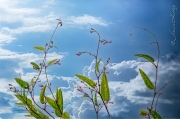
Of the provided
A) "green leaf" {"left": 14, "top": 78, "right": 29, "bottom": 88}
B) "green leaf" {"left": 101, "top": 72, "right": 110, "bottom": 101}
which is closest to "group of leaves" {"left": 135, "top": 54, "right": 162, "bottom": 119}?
"green leaf" {"left": 101, "top": 72, "right": 110, "bottom": 101}

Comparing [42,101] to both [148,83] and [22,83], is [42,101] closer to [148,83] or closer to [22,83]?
[22,83]

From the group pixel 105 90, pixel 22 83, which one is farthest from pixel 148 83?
pixel 22 83

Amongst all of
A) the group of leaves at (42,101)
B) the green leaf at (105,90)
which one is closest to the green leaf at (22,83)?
the group of leaves at (42,101)

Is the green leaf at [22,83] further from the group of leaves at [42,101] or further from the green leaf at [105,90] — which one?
the green leaf at [105,90]

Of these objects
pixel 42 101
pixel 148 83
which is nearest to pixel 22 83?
pixel 42 101

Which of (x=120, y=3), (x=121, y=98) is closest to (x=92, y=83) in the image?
(x=121, y=98)

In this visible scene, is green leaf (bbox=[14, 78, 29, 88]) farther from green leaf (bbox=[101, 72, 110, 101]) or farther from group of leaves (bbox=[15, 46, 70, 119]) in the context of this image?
green leaf (bbox=[101, 72, 110, 101])

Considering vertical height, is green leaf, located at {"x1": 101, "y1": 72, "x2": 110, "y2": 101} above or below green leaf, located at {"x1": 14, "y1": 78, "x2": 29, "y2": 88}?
below

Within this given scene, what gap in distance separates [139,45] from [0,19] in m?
1.17

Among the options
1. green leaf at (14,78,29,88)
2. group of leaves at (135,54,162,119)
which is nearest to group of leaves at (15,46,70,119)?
green leaf at (14,78,29,88)

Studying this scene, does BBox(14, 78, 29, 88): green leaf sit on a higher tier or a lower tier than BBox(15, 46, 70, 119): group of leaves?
higher

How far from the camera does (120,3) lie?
2568mm

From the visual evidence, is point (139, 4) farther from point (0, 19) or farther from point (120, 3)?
point (0, 19)

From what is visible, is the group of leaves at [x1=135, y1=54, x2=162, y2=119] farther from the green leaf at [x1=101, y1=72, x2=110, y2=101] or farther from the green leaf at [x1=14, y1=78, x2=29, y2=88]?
the green leaf at [x1=14, y1=78, x2=29, y2=88]
